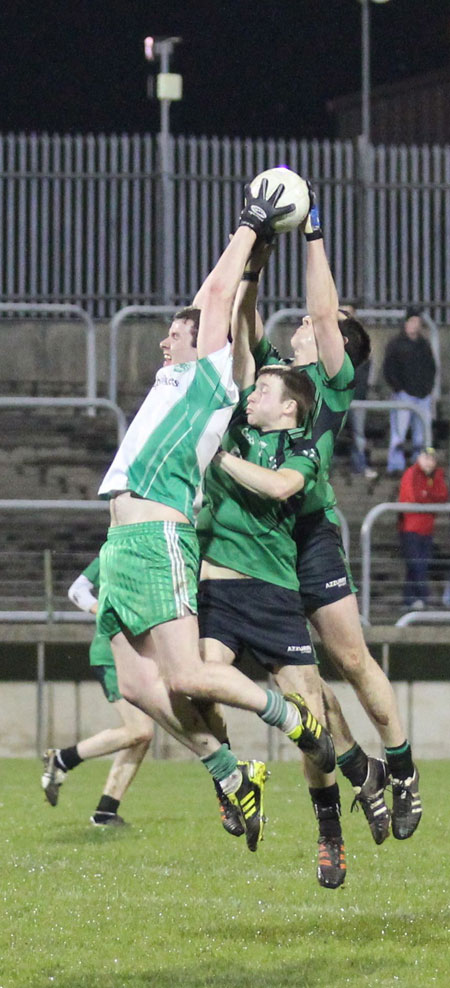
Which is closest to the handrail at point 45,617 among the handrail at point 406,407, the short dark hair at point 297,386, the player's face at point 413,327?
the handrail at point 406,407

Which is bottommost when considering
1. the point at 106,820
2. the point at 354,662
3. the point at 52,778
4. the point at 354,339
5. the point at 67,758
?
the point at 106,820

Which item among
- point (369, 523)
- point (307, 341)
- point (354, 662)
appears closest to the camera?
point (354, 662)

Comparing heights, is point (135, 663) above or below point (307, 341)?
below

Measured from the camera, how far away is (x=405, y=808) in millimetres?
7656

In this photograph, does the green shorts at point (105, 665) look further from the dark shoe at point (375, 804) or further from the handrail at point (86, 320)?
the handrail at point (86, 320)

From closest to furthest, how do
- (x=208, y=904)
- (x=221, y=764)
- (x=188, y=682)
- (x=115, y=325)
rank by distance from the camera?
(x=188, y=682) → (x=221, y=764) → (x=208, y=904) → (x=115, y=325)

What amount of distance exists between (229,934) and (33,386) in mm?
11343

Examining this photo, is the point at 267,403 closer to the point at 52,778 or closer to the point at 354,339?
the point at 354,339

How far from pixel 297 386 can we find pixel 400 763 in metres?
1.84

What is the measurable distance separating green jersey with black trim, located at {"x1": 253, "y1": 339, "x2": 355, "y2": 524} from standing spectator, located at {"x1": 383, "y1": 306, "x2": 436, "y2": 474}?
9059mm

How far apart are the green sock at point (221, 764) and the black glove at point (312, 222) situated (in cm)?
217

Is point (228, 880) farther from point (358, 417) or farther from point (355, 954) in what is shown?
point (358, 417)

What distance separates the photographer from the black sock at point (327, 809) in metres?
7.35

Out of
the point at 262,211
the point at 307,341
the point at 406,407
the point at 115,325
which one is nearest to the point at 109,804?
the point at 307,341
